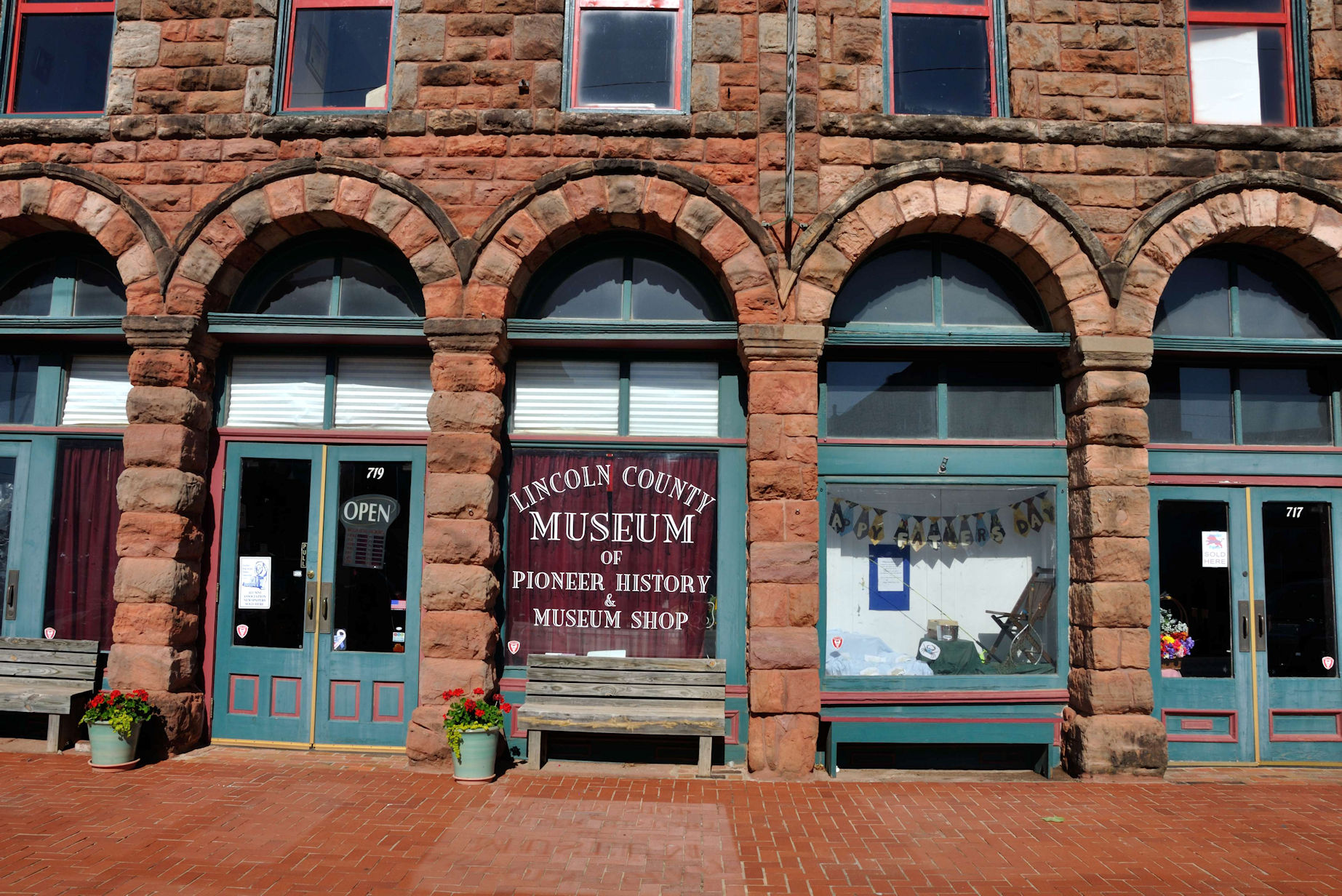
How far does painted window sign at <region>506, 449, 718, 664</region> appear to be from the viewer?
726 cm

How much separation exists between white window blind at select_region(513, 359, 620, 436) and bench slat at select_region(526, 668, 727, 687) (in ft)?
6.81

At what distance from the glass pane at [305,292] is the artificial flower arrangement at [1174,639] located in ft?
26.4

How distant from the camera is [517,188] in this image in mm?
7137

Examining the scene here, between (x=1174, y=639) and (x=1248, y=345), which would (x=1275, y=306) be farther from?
(x=1174, y=639)

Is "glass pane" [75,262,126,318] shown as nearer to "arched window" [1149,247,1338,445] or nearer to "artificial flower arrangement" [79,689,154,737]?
"artificial flower arrangement" [79,689,154,737]

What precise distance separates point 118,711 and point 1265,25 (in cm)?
1147

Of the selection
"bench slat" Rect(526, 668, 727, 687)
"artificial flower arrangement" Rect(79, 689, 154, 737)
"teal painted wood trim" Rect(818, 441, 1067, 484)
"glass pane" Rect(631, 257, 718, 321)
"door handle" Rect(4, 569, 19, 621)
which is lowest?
"artificial flower arrangement" Rect(79, 689, 154, 737)

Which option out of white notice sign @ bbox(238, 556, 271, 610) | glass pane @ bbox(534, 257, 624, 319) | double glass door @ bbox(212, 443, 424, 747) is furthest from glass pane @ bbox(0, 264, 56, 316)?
glass pane @ bbox(534, 257, 624, 319)

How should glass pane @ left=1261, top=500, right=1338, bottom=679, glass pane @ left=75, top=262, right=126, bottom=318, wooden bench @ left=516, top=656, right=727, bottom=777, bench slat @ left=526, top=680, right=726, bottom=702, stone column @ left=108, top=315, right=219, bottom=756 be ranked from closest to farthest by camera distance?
wooden bench @ left=516, top=656, right=727, bottom=777
bench slat @ left=526, top=680, right=726, bottom=702
stone column @ left=108, top=315, right=219, bottom=756
glass pane @ left=1261, top=500, right=1338, bottom=679
glass pane @ left=75, top=262, right=126, bottom=318

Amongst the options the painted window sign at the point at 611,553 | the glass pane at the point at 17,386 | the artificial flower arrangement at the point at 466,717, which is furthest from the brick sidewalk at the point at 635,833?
the glass pane at the point at 17,386

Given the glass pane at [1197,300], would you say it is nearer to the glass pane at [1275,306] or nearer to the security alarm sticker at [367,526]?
the glass pane at [1275,306]

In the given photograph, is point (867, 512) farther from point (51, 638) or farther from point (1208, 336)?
point (51, 638)

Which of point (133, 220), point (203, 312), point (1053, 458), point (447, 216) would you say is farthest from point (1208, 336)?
point (133, 220)

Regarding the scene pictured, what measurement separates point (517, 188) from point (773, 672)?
15.0ft
